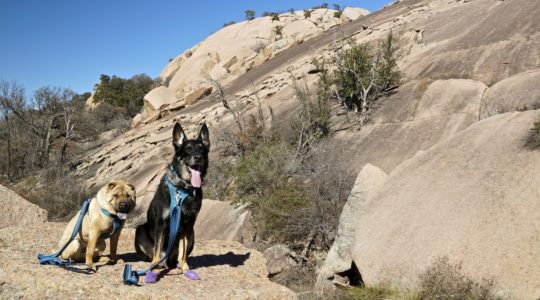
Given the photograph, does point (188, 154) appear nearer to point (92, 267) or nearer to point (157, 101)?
point (92, 267)

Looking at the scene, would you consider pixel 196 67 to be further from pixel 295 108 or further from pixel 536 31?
pixel 536 31

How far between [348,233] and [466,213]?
204 cm

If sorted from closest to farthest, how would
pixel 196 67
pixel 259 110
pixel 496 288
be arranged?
1. pixel 496 288
2. pixel 259 110
3. pixel 196 67

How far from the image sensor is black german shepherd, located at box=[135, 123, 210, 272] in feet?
19.0

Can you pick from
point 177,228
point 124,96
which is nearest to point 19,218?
point 177,228

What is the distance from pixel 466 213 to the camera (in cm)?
615

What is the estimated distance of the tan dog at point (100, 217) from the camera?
573cm

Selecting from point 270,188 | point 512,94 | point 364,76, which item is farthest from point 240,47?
point 512,94

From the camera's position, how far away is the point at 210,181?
20.1 m

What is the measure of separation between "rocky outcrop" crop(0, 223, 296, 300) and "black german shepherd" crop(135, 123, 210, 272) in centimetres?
33

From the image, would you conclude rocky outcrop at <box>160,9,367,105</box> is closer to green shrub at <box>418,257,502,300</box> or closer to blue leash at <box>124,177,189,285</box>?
blue leash at <box>124,177,189,285</box>

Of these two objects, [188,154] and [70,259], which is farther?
[70,259]

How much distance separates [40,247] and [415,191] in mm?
5840

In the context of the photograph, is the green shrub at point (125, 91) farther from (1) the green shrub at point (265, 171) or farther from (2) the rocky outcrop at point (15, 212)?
(2) the rocky outcrop at point (15, 212)
